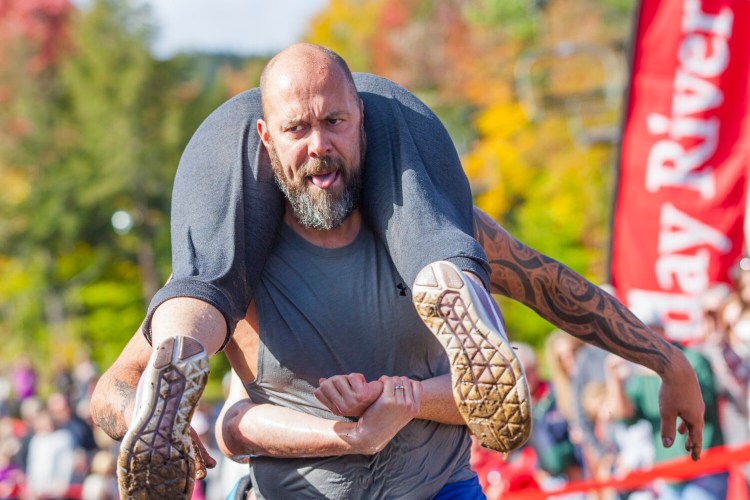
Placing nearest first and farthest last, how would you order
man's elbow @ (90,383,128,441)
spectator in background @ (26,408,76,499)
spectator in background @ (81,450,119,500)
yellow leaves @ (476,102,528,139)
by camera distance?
1. man's elbow @ (90,383,128,441)
2. spectator in background @ (81,450,119,500)
3. spectator in background @ (26,408,76,499)
4. yellow leaves @ (476,102,528,139)

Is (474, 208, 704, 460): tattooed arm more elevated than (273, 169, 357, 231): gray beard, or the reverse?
(273, 169, 357, 231): gray beard

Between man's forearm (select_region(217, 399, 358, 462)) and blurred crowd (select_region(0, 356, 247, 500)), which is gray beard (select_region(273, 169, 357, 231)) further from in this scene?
blurred crowd (select_region(0, 356, 247, 500))

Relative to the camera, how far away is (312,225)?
137 inches

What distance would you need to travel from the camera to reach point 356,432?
3.25 m

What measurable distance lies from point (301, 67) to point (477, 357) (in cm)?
106

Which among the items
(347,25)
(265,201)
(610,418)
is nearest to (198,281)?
(265,201)

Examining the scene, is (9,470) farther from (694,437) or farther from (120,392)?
(694,437)

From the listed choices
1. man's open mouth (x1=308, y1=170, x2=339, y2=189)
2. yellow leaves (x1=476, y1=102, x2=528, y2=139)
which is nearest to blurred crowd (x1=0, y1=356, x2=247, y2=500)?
man's open mouth (x1=308, y1=170, x2=339, y2=189)

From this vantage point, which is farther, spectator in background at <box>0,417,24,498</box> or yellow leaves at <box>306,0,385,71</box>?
yellow leaves at <box>306,0,385,71</box>

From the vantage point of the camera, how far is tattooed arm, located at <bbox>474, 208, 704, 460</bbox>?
390cm

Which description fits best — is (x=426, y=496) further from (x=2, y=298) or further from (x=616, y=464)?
(x=2, y=298)

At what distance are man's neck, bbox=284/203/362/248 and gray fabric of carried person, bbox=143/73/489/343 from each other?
0.22 feet

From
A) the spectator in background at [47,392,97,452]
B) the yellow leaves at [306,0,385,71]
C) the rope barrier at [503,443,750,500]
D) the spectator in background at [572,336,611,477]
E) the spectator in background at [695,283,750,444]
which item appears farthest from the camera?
the yellow leaves at [306,0,385,71]

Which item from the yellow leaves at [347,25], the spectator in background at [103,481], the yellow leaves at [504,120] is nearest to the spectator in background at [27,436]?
the spectator in background at [103,481]
